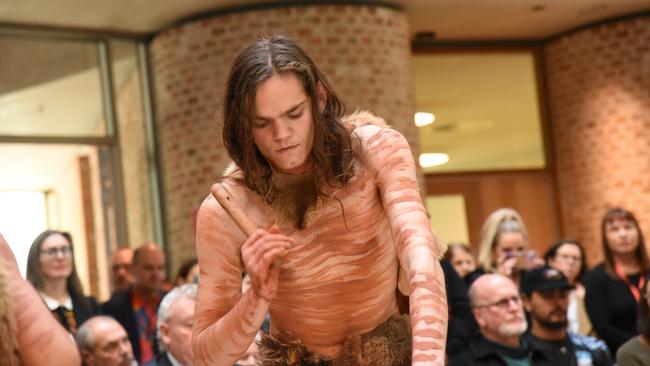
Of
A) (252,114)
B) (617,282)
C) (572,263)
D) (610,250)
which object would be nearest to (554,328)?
(617,282)

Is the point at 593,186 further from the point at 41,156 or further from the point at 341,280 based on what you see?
the point at 341,280

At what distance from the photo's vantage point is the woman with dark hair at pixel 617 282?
22.0ft

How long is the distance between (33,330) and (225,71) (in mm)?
8687

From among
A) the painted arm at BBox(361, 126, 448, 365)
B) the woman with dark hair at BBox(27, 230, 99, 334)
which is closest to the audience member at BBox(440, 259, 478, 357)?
the woman with dark hair at BBox(27, 230, 99, 334)

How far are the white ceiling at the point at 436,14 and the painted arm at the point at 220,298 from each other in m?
7.87

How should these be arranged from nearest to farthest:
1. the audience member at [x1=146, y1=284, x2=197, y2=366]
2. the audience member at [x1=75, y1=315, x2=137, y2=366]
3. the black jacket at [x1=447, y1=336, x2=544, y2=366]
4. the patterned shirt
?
the audience member at [x1=146, y1=284, x2=197, y2=366] → the audience member at [x1=75, y1=315, x2=137, y2=366] → the black jacket at [x1=447, y1=336, x2=544, y2=366] → the patterned shirt

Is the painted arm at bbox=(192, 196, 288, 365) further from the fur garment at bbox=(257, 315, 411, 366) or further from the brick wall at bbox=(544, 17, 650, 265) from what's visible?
the brick wall at bbox=(544, 17, 650, 265)

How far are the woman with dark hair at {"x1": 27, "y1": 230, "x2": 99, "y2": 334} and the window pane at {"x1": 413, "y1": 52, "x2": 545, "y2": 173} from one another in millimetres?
6996

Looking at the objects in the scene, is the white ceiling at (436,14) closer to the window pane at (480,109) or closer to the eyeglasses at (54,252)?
the window pane at (480,109)

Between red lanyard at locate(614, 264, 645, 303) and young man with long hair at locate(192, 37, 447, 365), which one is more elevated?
young man with long hair at locate(192, 37, 447, 365)

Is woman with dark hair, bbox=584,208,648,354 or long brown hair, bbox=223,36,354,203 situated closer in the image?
long brown hair, bbox=223,36,354,203

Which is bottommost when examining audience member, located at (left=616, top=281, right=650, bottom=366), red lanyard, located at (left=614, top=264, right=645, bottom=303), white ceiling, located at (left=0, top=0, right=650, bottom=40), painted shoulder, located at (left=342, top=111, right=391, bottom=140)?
audience member, located at (left=616, top=281, right=650, bottom=366)

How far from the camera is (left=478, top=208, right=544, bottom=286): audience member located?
692 centimetres

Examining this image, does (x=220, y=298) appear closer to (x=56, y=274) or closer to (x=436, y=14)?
(x=56, y=274)
